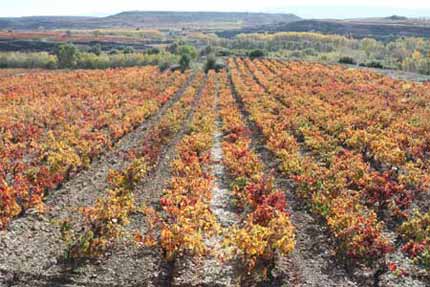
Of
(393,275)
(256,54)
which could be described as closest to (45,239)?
(393,275)

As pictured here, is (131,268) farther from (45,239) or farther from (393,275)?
(393,275)

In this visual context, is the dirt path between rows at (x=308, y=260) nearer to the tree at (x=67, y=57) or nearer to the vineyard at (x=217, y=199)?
the vineyard at (x=217, y=199)

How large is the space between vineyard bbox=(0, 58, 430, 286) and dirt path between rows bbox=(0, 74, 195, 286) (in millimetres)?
54

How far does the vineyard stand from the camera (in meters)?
14.4

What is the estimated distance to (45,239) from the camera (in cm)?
1623

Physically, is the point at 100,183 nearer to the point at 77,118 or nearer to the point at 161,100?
the point at 77,118

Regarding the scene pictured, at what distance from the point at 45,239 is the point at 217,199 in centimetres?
714

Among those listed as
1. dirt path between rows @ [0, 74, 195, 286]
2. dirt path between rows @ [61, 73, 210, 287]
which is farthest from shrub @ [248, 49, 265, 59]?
dirt path between rows @ [61, 73, 210, 287]

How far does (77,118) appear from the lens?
36875 millimetres

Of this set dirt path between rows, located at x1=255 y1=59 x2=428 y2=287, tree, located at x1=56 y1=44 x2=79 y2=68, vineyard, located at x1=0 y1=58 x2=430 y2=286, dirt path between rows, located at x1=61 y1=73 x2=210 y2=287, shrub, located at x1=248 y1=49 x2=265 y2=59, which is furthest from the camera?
shrub, located at x1=248 y1=49 x2=265 y2=59

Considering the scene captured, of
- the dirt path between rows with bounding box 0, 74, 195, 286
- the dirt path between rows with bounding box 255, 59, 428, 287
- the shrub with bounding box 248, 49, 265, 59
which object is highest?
the shrub with bounding box 248, 49, 265, 59

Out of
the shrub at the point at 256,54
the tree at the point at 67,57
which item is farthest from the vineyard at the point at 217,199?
the shrub at the point at 256,54

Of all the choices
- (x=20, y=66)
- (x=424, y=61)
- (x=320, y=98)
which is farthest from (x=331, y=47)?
(x=320, y=98)

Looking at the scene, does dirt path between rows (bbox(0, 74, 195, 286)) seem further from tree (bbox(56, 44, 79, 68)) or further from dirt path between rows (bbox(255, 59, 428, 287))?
tree (bbox(56, 44, 79, 68))
